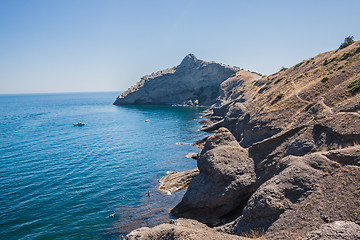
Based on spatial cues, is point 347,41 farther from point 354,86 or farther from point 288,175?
point 288,175

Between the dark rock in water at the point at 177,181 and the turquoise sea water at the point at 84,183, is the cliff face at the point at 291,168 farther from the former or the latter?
the turquoise sea water at the point at 84,183

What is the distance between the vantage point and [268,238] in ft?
52.1

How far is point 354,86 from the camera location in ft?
87.1

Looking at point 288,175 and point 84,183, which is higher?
point 288,175

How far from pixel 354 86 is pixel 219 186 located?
63.3 feet

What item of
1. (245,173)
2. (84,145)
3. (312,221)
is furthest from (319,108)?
(84,145)

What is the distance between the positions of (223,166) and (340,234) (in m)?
13.8

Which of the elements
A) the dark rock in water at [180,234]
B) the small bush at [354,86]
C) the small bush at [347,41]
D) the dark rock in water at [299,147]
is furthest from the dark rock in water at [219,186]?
the small bush at [347,41]

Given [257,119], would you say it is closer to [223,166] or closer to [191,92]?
[223,166]

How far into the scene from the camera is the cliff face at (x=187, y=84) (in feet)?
530

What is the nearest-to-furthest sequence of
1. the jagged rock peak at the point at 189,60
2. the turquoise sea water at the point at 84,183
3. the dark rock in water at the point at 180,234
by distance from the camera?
the dark rock in water at the point at 180,234 → the turquoise sea water at the point at 84,183 → the jagged rock peak at the point at 189,60

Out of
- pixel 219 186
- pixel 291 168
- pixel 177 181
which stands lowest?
pixel 177 181

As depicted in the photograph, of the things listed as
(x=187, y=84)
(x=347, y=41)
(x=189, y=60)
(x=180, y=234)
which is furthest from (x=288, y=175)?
(x=189, y=60)

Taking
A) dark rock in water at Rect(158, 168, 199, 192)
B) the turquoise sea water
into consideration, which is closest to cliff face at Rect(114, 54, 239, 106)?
the turquoise sea water
